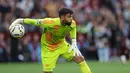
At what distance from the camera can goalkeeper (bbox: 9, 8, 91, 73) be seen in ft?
38.4

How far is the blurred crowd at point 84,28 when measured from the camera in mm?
20766

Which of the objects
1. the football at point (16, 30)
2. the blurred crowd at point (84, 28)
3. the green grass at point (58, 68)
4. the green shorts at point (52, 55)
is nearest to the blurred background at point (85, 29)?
the blurred crowd at point (84, 28)

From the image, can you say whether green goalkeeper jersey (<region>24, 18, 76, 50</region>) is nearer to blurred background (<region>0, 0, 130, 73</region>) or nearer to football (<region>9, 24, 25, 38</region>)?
football (<region>9, 24, 25, 38</region>)

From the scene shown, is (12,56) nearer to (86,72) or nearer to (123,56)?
(123,56)

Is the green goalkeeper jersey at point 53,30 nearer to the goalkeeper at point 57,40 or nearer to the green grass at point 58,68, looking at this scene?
the goalkeeper at point 57,40

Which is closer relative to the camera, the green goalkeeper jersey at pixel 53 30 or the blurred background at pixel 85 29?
the green goalkeeper jersey at pixel 53 30

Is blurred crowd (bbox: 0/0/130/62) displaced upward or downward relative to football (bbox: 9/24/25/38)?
downward

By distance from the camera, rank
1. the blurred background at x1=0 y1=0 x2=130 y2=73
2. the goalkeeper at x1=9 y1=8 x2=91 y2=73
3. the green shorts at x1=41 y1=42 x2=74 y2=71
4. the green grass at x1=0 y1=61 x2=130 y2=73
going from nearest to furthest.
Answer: the goalkeeper at x1=9 y1=8 x2=91 y2=73 < the green shorts at x1=41 y1=42 x2=74 y2=71 < the green grass at x1=0 y1=61 x2=130 y2=73 < the blurred background at x1=0 y1=0 x2=130 y2=73

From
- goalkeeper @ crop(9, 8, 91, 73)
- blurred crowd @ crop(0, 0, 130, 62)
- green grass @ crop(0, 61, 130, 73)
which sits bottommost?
green grass @ crop(0, 61, 130, 73)

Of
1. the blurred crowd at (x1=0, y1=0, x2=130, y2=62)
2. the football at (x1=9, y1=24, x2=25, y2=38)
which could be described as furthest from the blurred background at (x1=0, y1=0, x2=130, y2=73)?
the football at (x1=9, y1=24, x2=25, y2=38)

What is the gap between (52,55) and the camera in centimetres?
1214

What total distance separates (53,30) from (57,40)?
405 mm

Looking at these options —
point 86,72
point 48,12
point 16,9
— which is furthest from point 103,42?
point 86,72

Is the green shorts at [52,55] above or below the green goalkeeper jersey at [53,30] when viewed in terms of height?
below
